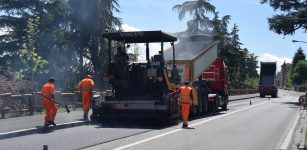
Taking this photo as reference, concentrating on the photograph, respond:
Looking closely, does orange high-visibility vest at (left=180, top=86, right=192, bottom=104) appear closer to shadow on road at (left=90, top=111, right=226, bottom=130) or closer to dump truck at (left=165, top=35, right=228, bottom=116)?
shadow on road at (left=90, top=111, right=226, bottom=130)

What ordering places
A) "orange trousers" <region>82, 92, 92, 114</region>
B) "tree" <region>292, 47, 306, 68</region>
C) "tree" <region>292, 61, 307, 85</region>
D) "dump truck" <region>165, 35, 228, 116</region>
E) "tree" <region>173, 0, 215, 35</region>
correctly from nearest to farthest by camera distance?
1. "orange trousers" <region>82, 92, 92, 114</region>
2. "dump truck" <region>165, 35, 228, 116</region>
3. "tree" <region>173, 0, 215, 35</region>
4. "tree" <region>292, 61, 307, 85</region>
5. "tree" <region>292, 47, 306, 68</region>

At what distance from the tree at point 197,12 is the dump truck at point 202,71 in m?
26.3

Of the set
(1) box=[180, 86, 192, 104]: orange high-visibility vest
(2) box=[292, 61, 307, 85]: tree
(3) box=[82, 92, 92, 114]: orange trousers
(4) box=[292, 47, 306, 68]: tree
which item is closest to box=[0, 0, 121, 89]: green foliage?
(3) box=[82, 92, 92, 114]: orange trousers

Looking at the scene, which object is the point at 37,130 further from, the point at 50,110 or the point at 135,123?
the point at 135,123

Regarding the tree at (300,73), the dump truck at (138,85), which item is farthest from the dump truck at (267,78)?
the tree at (300,73)

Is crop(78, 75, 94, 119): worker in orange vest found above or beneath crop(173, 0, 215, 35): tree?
beneath

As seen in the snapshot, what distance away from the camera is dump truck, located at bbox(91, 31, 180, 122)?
16359 millimetres

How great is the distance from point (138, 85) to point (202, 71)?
600 cm

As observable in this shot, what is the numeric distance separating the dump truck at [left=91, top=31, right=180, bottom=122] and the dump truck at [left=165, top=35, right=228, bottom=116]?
41.9 inches

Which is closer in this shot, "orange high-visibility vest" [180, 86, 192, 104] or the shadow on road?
the shadow on road

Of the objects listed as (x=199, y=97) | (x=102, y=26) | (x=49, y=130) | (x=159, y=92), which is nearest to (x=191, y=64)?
(x=199, y=97)

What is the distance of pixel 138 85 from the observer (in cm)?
1769

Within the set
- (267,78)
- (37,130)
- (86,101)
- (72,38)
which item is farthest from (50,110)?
(267,78)

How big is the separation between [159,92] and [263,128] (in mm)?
3850
